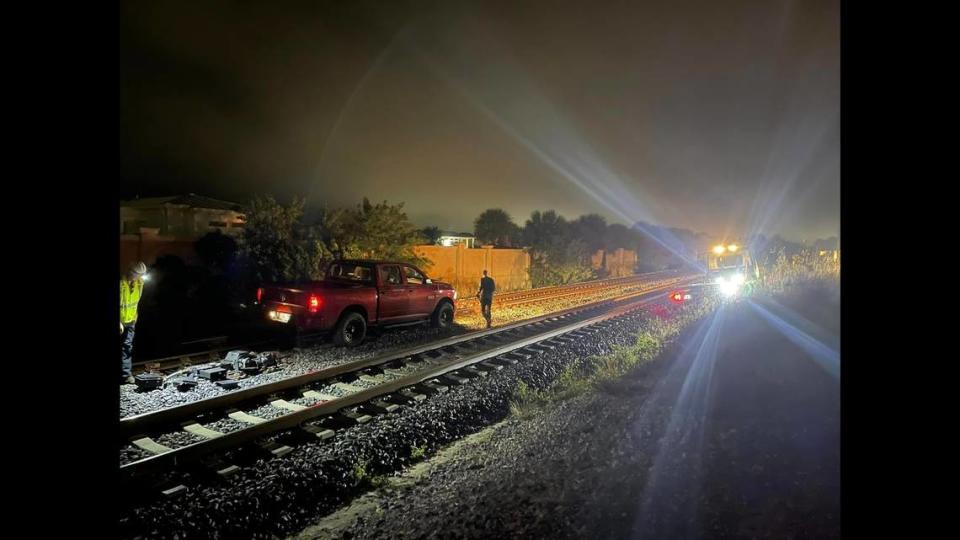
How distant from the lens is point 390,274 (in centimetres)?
1123

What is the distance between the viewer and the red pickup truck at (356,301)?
924 centimetres

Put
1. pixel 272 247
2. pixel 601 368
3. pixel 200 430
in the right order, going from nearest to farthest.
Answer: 1. pixel 200 430
2. pixel 601 368
3. pixel 272 247

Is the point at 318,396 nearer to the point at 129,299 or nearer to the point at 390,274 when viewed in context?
the point at 129,299

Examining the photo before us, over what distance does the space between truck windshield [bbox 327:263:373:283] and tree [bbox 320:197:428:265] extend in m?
6.04

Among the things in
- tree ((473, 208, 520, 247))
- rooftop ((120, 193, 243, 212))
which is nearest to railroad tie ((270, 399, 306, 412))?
rooftop ((120, 193, 243, 212))

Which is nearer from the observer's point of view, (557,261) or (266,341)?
(266,341)

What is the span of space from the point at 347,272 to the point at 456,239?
98.3ft

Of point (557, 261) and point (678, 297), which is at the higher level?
point (557, 261)

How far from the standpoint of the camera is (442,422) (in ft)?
19.8

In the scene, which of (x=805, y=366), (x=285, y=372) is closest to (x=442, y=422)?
(x=285, y=372)

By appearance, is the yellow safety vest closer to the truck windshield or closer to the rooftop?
the truck windshield

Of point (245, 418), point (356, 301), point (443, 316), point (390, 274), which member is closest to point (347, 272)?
point (390, 274)
